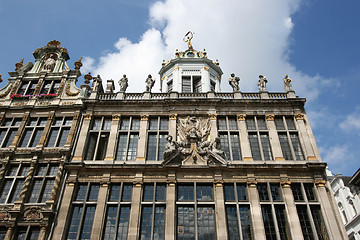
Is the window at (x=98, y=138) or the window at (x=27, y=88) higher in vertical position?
the window at (x=27, y=88)

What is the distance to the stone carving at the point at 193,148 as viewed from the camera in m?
17.7

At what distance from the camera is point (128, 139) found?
19250mm

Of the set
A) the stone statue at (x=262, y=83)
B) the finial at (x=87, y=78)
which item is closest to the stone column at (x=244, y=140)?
the stone statue at (x=262, y=83)

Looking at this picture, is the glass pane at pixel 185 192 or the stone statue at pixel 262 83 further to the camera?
the stone statue at pixel 262 83

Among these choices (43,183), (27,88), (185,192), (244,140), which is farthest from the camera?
(27,88)

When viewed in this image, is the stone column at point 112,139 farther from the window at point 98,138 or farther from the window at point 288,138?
the window at point 288,138

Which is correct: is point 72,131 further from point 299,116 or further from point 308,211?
point 299,116

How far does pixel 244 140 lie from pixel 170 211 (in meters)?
7.05

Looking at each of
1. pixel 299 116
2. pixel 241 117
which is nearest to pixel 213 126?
pixel 241 117

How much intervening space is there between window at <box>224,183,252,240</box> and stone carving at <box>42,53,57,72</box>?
18137 mm

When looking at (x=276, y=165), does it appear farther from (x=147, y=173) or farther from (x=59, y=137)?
(x=59, y=137)

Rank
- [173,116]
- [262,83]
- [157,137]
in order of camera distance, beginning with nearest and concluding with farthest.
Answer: [157,137] → [173,116] → [262,83]

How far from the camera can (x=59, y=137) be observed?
1942 cm

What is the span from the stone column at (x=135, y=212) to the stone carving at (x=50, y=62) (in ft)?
45.4
